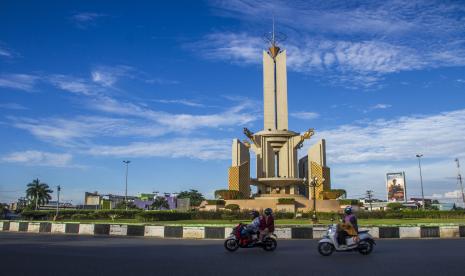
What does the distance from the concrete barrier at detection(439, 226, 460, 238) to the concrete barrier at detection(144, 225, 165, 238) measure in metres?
12.9

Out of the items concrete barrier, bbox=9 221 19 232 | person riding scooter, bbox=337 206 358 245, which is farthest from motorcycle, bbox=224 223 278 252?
concrete barrier, bbox=9 221 19 232

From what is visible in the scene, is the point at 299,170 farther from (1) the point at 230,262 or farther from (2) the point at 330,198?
(1) the point at 230,262

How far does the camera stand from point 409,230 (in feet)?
59.8

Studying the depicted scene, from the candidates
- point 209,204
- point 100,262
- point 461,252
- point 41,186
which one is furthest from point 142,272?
point 41,186

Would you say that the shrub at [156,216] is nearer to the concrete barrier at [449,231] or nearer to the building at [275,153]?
the building at [275,153]

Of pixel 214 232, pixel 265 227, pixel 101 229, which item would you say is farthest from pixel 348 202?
pixel 265 227

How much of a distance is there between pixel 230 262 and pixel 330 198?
5055cm

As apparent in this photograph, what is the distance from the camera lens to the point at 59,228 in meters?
23.3

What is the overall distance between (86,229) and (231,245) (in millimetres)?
12218

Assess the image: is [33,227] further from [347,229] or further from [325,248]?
[347,229]

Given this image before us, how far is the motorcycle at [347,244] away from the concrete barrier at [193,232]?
8.18 m

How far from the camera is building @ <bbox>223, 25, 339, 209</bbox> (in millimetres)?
61219

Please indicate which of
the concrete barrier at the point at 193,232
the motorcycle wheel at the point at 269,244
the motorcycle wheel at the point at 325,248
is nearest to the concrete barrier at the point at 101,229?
the concrete barrier at the point at 193,232

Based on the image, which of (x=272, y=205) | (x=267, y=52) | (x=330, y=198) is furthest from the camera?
(x=267, y=52)
